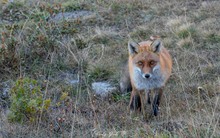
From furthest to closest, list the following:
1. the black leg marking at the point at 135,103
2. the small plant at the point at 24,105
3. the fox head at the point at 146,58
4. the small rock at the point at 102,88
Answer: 1. the small rock at the point at 102,88
2. the black leg marking at the point at 135,103
3. the fox head at the point at 146,58
4. the small plant at the point at 24,105

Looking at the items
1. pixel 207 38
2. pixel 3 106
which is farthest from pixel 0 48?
pixel 207 38

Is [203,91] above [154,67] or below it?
below

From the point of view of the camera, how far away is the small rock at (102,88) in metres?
6.59

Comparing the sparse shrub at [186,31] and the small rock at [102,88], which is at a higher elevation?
the sparse shrub at [186,31]

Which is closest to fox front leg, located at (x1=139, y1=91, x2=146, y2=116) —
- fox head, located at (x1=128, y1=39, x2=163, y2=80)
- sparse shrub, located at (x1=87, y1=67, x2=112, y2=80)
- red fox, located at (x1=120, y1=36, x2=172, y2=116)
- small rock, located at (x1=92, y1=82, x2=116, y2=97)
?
red fox, located at (x1=120, y1=36, x2=172, y2=116)

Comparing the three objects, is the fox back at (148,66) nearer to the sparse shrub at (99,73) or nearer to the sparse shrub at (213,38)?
the sparse shrub at (99,73)

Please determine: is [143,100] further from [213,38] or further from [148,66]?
[213,38]

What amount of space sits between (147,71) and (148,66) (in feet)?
0.28

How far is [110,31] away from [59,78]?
7.84ft

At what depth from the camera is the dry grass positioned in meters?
4.72

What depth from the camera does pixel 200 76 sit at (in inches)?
273

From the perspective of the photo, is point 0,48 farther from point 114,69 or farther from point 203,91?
point 203,91

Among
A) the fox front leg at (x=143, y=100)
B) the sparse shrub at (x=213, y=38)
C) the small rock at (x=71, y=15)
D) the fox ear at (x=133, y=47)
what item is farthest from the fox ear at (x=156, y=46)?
the small rock at (x=71, y=15)

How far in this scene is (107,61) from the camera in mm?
7777
